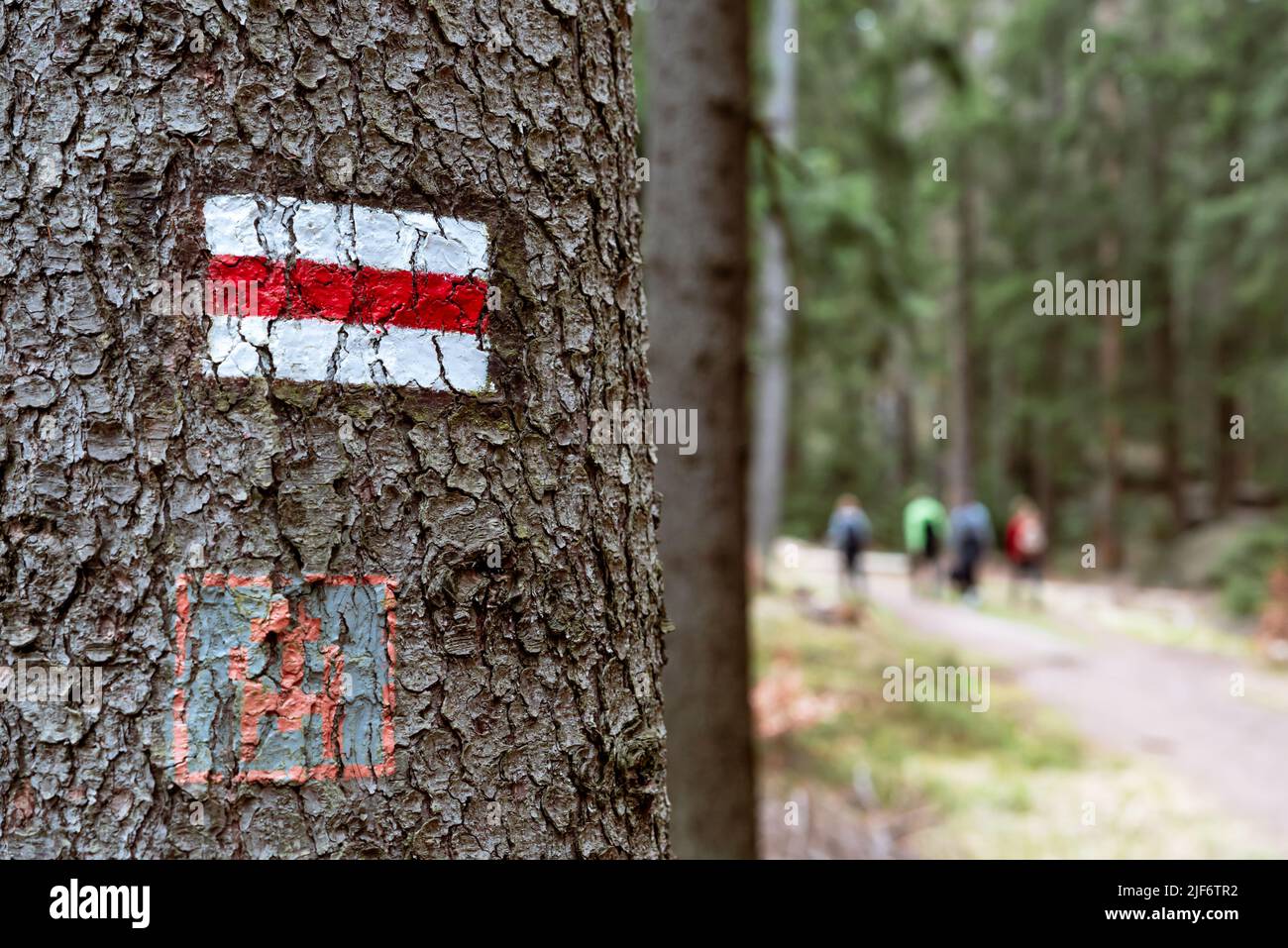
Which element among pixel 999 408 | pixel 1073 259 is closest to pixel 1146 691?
pixel 1073 259

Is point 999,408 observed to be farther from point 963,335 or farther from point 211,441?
point 211,441

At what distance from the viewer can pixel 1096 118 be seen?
812 inches

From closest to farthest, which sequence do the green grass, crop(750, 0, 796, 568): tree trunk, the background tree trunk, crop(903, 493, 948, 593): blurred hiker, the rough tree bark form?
the rough tree bark
the green grass
crop(750, 0, 796, 568): tree trunk
crop(903, 493, 948, 593): blurred hiker
the background tree trunk

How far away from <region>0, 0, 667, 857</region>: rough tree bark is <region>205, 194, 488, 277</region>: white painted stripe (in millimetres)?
18

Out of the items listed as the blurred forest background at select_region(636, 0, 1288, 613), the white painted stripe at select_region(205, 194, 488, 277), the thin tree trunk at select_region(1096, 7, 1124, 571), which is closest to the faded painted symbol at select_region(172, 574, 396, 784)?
the white painted stripe at select_region(205, 194, 488, 277)

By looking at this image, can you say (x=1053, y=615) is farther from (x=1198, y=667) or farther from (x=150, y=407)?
(x=150, y=407)

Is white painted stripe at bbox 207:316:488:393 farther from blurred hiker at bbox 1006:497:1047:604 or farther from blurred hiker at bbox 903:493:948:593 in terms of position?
blurred hiker at bbox 1006:497:1047:604

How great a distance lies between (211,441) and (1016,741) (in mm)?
9234

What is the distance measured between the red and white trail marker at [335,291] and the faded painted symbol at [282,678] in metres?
0.24

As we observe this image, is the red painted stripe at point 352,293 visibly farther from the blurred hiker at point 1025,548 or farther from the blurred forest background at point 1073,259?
the blurred hiker at point 1025,548

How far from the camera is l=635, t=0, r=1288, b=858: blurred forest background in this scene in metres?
4.55

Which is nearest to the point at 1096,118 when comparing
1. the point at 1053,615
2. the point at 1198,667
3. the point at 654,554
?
the point at 1053,615

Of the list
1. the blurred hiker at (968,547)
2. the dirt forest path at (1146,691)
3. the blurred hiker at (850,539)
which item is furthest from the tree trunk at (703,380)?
the blurred hiker at (968,547)
